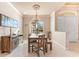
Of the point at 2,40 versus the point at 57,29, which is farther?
the point at 57,29

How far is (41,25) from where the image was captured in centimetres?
667

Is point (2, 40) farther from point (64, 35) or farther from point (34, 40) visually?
point (64, 35)

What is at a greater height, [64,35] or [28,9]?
[28,9]

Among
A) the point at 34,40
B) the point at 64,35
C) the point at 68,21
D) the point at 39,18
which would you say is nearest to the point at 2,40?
the point at 34,40

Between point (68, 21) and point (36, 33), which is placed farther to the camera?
point (68, 21)

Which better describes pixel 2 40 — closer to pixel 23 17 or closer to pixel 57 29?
pixel 23 17

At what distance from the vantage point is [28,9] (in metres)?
6.91

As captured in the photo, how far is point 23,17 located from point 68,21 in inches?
153

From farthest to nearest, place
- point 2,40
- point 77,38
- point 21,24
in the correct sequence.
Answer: point 77,38
point 21,24
point 2,40

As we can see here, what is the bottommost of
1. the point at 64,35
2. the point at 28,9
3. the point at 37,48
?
the point at 37,48

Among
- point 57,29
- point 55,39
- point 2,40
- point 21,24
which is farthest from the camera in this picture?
point 57,29

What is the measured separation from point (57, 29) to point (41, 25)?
2215 millimetres

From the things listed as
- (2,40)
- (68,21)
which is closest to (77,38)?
(68,21)

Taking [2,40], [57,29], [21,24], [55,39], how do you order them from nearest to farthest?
[2,40] → [21,24] → [55,39] → [57,29]
